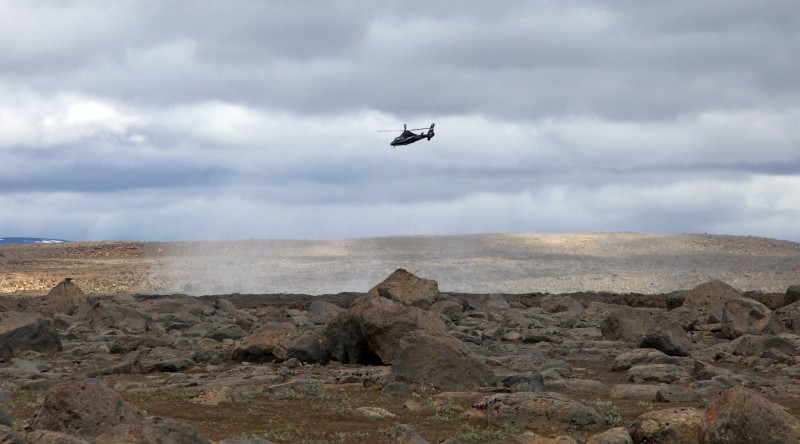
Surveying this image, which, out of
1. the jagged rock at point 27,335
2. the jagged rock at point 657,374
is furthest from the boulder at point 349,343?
the jagged rock at point 27,335

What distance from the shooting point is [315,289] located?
154ft

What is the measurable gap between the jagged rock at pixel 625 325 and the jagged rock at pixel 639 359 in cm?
418

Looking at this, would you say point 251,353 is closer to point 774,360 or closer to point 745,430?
point 774,360

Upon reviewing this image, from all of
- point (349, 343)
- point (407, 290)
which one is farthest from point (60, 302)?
point (349, 343)

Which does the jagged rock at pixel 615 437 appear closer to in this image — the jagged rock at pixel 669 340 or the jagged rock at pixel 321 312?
the jagged rock at pixel 669 340

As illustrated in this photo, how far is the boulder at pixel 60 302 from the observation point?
28.8 metres

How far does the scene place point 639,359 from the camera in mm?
17391

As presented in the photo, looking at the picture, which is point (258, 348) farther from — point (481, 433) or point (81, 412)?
point (81, 412)

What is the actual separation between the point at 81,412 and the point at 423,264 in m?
44.5

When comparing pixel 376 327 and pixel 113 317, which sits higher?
pixel 376 327

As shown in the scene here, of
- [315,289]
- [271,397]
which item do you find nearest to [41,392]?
[271,397]

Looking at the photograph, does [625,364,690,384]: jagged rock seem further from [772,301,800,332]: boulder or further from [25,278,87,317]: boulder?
[25,278,87,317]: boulder

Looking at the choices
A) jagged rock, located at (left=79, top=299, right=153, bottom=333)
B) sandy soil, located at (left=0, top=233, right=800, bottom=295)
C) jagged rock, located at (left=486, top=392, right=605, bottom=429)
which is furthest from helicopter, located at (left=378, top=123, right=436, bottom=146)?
jagged rock, located at (left=486, top=392, right=605, bottom=429)

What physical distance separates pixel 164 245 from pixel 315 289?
20.9m
